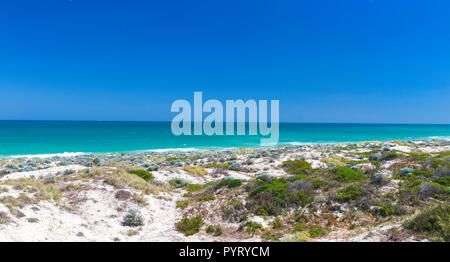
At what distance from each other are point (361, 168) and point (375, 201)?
8010 millimetres

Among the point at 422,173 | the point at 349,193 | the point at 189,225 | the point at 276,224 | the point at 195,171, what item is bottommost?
the point at 189,225

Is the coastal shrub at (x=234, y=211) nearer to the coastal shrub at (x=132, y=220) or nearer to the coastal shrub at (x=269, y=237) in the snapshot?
the coastal shrub at (x=269, y=237)

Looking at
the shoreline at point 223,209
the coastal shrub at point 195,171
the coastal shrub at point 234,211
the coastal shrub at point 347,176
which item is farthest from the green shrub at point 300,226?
the coastal shrub at point 195,171

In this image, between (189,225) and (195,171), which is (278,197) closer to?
(189,225)

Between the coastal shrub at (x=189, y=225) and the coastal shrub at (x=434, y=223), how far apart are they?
289 inches

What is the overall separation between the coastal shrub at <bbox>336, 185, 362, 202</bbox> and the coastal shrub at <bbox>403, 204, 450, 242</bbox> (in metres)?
3.45

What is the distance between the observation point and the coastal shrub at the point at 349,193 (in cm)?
1029

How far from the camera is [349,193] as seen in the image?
1055cm

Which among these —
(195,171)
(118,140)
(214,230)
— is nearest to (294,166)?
(195,171)

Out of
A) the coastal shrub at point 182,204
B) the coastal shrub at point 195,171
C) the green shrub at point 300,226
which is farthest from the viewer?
the coastal shrub at point 195,171

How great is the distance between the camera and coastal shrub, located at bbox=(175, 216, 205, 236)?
944 centimetres

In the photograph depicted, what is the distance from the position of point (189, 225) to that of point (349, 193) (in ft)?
24.6
